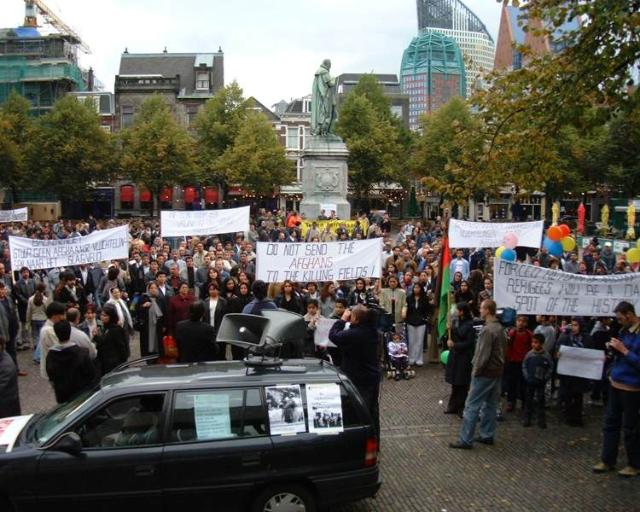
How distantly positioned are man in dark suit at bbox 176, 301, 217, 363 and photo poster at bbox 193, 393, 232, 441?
2921 mm

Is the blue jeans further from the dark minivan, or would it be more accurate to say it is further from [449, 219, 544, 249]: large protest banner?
[449, 219, 544, 249]: large protest banner

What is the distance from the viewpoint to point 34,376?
1238 cm

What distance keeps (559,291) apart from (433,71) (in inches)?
6973

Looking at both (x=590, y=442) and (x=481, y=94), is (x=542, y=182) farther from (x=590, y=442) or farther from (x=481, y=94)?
(x=590, y=442)

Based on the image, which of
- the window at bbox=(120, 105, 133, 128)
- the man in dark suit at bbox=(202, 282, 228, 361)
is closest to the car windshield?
the man in dark suit at bbox=(202, 282, 228, 361)

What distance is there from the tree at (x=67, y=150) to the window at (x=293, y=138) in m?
21.3

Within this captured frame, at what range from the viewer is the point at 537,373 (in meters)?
9.67

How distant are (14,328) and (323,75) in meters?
22.6

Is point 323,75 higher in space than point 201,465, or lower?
higher

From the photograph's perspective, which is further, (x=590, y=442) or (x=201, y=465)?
(x=590, y=442)

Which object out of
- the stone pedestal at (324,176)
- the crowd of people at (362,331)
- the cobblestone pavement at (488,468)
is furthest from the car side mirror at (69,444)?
the stone pedestal at (324,176)

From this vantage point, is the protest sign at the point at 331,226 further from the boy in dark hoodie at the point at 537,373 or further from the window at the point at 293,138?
the window at the point at 293,138

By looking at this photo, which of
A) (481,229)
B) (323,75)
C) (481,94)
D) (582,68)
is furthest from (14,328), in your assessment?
(323,75)

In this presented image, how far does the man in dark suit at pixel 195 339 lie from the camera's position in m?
9.14
